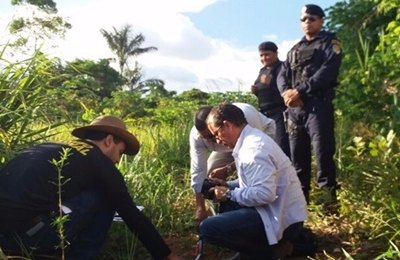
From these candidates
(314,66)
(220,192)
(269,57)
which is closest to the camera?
(220,192)

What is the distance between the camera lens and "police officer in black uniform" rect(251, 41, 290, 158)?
551 centimetres

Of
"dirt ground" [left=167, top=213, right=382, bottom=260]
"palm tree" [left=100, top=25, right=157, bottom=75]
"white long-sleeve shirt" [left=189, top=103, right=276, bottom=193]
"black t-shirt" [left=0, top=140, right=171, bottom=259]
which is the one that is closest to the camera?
"black t-shirt" [left=0, top=140, right=171, bottom=259]

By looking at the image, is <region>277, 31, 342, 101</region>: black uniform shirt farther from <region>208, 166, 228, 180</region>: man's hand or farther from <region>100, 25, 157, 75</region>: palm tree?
<region>100, 25, 157, 75</region>: palm tree

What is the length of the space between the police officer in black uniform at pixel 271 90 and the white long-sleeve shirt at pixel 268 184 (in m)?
1.84

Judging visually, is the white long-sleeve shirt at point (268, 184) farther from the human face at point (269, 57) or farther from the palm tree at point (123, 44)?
the palm tree at point (123, 44)

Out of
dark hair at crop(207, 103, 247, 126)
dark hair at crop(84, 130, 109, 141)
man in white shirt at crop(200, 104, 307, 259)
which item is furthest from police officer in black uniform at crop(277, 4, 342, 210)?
dark hair at crop(84, 130, 109, 141)

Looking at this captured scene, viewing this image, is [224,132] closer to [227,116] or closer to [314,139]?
[227,116]

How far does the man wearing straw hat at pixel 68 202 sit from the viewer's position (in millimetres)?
3203

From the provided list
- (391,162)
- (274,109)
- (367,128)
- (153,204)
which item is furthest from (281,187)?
(274,109)

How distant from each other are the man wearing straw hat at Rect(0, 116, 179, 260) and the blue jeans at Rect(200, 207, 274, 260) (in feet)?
1.21

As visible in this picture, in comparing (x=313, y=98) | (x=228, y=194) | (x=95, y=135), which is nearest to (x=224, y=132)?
(x=228, y=194)

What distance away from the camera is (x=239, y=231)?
358 cm

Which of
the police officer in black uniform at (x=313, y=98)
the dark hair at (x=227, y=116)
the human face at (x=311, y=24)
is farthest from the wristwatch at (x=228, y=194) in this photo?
the human face at (x=311, y=24)

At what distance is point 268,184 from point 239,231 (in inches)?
14.3
